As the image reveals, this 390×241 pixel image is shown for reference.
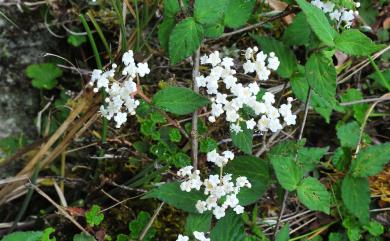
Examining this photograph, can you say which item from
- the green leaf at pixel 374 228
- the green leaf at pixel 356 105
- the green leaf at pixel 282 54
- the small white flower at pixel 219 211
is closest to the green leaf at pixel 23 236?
the small white flower at pixel 219 211

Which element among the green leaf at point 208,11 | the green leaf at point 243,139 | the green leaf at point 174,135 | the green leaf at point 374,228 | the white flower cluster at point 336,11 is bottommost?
the green leaf at point 374,228

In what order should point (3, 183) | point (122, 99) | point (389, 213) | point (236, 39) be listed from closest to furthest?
1. point (122, 99)
2. point (3, 183)
3. point (389, 213)
4. point (236, 39)

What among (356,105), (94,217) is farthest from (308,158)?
(94,217)

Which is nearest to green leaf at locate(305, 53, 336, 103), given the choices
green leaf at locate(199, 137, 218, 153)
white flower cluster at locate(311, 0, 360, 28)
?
white flower cluster at locate(311, 0, 360, 28)

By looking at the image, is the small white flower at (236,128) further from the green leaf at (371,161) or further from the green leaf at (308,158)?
the green leaf at (371,161)

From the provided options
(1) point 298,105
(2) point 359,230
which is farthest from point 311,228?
(1) point 298,105

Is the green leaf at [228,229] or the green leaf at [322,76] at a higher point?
the green leaf at [322,76]

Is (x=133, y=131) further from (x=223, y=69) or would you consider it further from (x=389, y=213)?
(x=389, y=213)
